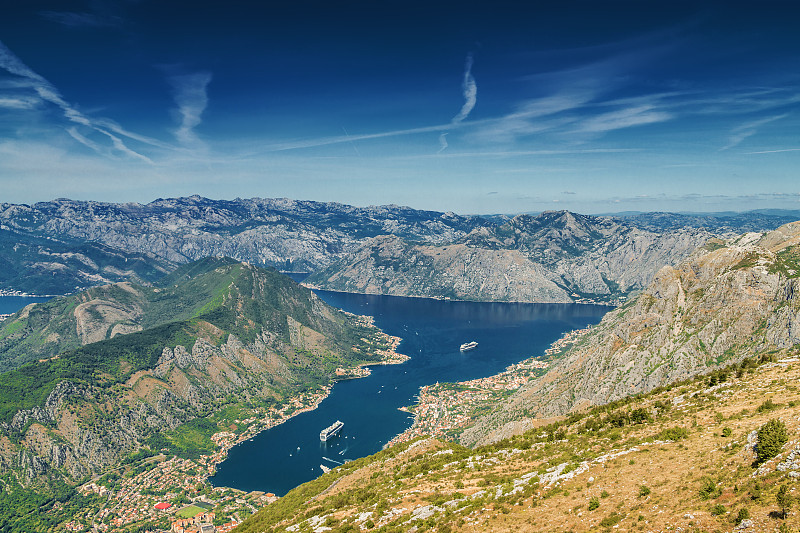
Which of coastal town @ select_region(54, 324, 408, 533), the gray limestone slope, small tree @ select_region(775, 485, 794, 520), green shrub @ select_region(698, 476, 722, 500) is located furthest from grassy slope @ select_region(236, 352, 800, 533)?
coastal town @ select_region(54, 324, 408, 533)

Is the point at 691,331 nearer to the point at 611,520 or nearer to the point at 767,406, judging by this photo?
the point at 767,406

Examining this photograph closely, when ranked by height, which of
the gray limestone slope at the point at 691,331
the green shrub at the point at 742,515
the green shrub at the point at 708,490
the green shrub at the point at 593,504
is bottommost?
the gray limestone slope at the point at 691,331

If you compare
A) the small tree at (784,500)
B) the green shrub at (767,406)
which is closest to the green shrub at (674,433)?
the green shrub at (767,406)

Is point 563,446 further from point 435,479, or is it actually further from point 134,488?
point 134,488

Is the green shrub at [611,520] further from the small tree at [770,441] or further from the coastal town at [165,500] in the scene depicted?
the coastal town at [165,500]

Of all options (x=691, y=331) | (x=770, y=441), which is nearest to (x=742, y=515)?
(x=770, y=441)

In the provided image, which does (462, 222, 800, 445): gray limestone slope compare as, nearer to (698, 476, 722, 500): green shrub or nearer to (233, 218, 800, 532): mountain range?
(233, 218, 800, 532): mountain range
